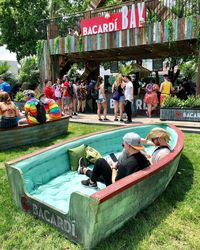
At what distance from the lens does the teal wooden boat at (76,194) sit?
10.6 ft

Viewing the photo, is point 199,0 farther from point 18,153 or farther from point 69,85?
point 18,153

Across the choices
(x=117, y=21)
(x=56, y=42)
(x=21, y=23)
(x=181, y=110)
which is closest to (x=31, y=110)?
(x=181, y=110)

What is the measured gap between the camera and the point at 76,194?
3.22m

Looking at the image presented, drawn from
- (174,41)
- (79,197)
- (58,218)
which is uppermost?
(174,41)

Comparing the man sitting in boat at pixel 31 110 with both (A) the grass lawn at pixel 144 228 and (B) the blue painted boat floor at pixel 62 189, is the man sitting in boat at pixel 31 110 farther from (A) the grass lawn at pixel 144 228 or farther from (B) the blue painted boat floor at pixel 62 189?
(A) the grass lawn at pixel 144 228

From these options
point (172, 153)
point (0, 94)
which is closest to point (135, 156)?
point (172, 153)

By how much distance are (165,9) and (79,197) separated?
10.5m

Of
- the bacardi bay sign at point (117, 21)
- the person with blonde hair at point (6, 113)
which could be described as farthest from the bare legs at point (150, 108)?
the person with blonde hair at point (6, 113)

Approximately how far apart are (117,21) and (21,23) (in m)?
16.4

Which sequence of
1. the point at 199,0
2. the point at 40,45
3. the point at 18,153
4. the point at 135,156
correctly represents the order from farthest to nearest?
the point at 40,45
the point at 199,0
the point at 18,153
the point at 135,156

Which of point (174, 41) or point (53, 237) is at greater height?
point (174, 41)

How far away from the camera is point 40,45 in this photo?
15.6 metres

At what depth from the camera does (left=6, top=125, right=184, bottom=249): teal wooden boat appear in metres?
3.23

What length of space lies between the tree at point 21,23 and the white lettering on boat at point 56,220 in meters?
24.2
